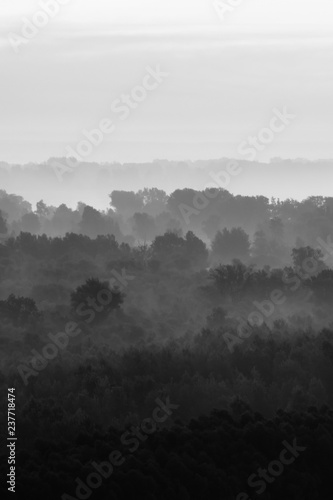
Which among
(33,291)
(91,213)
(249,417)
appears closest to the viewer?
(249,417)

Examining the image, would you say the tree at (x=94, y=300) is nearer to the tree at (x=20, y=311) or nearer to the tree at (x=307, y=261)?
the tree at (x=20, y=311)

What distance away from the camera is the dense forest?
1902 inches

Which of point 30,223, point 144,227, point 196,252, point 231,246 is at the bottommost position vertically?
point 196,252

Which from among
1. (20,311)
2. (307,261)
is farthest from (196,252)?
(20,311)

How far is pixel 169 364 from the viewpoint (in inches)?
3012

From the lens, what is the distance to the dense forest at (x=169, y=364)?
4831cm

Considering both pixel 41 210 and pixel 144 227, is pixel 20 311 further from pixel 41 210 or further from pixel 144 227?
pixel 41 210

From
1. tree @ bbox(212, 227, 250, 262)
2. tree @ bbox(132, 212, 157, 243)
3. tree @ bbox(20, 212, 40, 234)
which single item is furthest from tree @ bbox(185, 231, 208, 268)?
tree @ bbox(20, 212, 40, 234)

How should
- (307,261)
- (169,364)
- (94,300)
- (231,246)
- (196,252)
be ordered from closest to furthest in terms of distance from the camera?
(169,364) < (94,300) < (307,261) < (196,252) < (231,246)

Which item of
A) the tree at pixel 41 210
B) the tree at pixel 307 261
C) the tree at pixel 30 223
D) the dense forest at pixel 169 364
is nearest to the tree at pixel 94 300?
the dense forest at pixel 169 364

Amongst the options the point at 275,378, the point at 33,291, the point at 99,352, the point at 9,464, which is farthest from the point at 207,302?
the point at 9,464

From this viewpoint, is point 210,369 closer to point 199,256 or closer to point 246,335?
point 246,335

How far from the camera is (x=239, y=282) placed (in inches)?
4210

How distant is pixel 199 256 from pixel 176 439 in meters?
76.5
